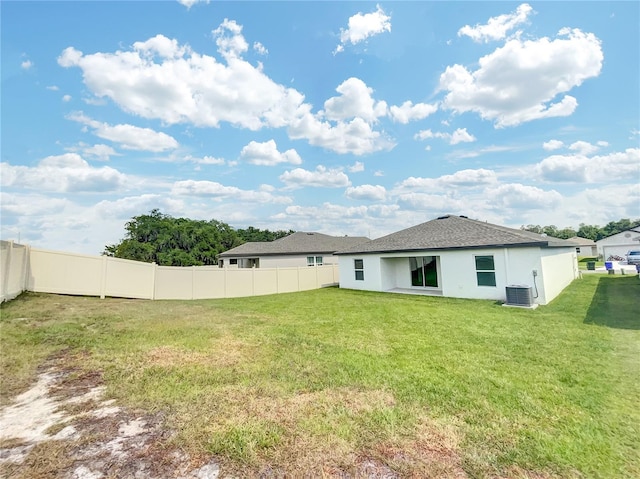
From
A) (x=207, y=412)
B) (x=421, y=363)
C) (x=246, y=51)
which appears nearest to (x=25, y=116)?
(x=246, y=51)

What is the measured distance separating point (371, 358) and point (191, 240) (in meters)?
43.9

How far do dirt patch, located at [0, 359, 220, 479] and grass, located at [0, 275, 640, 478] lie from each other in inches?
8.8

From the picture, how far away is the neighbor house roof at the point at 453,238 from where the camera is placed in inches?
510

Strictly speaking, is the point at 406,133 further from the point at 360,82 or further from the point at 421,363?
the point at 421,363

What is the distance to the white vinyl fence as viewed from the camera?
35.1 feet

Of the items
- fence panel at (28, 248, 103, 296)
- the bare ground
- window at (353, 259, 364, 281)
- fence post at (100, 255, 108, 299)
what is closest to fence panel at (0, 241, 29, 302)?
fence panel at (28, 248, 103, 296)

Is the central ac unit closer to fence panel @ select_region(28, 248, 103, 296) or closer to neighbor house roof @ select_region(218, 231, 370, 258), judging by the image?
fence panel @ select_region(28, 248, 103, 296)

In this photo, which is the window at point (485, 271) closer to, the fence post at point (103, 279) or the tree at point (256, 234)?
the fence post at point (103, 279)

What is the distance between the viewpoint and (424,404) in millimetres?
3943

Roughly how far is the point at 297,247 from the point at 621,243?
45.3 meters

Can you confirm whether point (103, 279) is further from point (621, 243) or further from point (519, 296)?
point (621, 243)

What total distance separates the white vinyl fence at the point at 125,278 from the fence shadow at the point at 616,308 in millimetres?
15483

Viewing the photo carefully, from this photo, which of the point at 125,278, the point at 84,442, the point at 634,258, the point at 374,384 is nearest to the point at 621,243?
the point at 634,258

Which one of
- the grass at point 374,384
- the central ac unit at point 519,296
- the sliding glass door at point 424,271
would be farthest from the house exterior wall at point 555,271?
the sliding glass door at point 424,271
